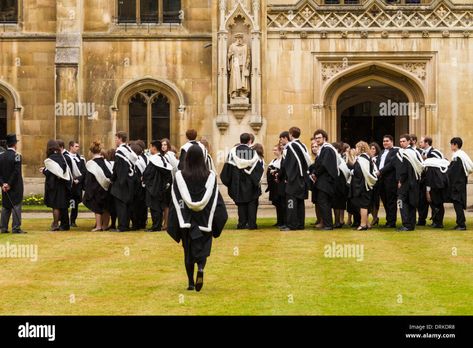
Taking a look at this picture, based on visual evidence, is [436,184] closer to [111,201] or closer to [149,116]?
[111,201]

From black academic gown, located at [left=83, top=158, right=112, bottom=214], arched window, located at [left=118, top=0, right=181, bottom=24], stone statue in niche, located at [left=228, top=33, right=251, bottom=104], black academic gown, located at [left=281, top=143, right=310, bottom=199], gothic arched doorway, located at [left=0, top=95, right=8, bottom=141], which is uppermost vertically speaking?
arched window, located at [left=118, top=0, right=181, bottom=24]

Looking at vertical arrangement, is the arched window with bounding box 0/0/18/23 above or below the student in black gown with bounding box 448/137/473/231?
above

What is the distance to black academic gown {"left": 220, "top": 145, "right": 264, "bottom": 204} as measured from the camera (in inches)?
927

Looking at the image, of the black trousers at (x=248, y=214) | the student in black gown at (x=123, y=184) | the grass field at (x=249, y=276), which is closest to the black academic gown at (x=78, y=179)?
the student in black gown at (x=123, y=184)

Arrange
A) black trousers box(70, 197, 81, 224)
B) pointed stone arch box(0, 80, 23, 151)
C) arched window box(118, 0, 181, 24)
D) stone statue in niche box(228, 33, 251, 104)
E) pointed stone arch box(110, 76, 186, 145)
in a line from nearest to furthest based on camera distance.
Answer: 1. black trousers box(70, 197, 81, 224)
2. stone statue in niche box(228, 33, 251, 104)
3. pointed stone arch box(110, 76, 186, 145)
4. pointed stone arch box(0, 80, 23, 151)
5. arched window box(118, 0, 181, 24)

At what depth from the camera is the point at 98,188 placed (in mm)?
23031

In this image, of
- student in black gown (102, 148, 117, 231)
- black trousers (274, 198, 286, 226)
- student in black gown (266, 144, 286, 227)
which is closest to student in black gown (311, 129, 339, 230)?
student in black gown (266, 144, 286, 227)

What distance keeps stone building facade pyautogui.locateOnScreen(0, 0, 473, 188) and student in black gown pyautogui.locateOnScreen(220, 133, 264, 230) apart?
23.3 feet

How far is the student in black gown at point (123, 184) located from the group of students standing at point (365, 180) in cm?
299

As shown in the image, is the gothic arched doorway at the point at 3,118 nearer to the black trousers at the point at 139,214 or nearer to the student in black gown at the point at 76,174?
the student in black gown at the point at 76,174

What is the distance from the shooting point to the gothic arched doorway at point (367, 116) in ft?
119

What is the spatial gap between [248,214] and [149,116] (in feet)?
33.0

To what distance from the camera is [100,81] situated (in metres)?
32.3

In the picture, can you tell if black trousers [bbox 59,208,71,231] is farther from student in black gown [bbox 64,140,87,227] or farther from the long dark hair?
the long dark hair
